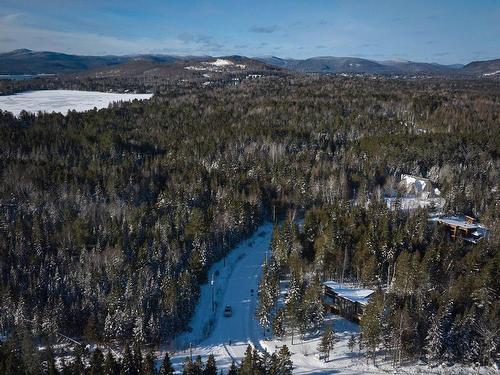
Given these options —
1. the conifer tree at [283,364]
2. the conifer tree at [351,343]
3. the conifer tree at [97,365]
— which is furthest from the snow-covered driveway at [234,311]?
the conifer tree at [97,365]

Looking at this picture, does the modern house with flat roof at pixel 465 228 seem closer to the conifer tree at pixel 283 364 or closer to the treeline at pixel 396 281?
the treeline at pixel 396 281

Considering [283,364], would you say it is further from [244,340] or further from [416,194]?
[416,194]

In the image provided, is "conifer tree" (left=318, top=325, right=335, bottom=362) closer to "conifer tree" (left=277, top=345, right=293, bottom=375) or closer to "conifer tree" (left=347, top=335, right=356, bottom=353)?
"conifer tree" (left=347, top=335, right=356, bottom=353)

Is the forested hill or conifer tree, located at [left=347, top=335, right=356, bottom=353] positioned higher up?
the forested hill

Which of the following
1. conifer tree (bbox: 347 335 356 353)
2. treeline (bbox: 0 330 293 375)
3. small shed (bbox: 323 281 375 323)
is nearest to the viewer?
treeline (bbox: 0 330 293 375)

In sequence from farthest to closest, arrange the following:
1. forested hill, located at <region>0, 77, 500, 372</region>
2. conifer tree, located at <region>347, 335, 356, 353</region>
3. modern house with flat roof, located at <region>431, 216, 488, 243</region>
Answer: modern house with flat roof, located at <region>431, 216, 488, 243</region>
forested hill, located at <region>0, 77, 500, 372</region>
conifer tree, located at <region>347, 335, 356, 353</region>

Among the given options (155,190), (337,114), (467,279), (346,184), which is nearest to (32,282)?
(155,190)

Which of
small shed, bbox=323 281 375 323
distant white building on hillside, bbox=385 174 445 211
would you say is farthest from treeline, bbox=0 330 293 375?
distant white building on hillside, bbox=385 174 445 211
